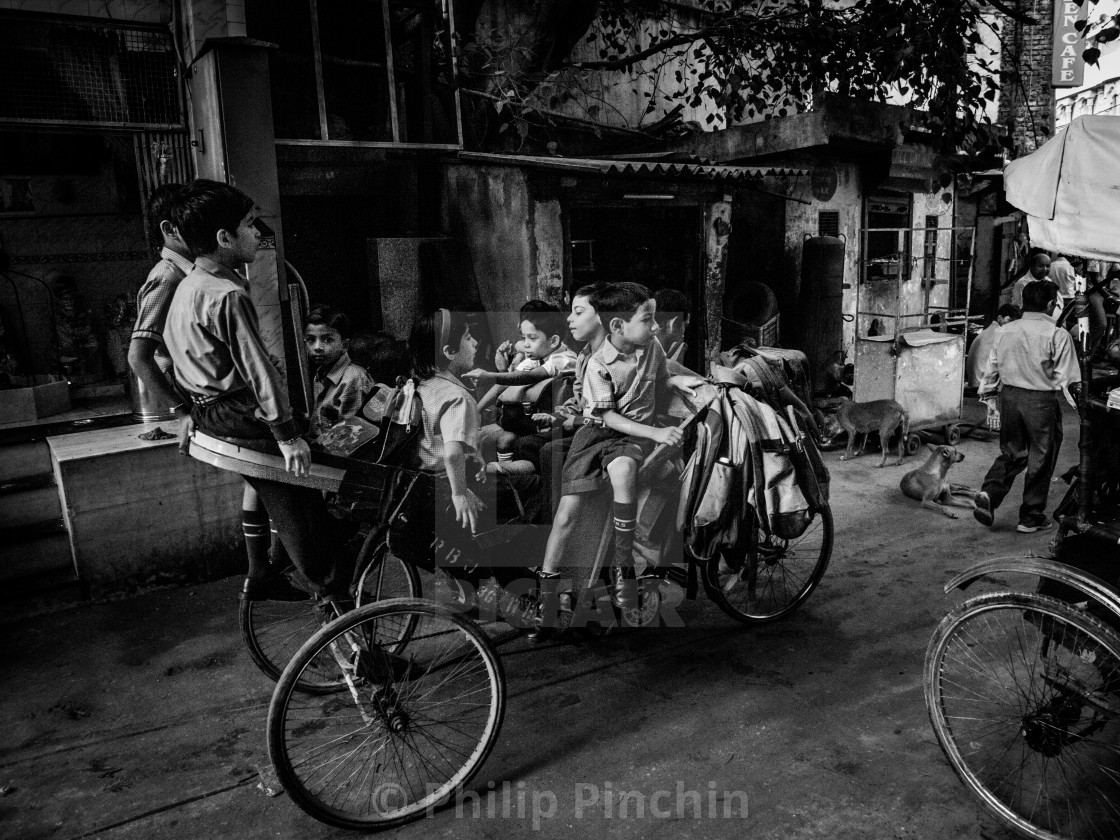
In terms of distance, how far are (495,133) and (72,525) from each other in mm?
6521

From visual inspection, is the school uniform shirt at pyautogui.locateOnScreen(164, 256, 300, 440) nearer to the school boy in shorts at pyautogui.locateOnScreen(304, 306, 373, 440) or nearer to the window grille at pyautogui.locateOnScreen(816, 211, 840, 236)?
the school boy in shorts at pyautogui.locateOnScreen(304, 306, 373, 440)

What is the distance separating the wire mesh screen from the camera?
5668 millimetres

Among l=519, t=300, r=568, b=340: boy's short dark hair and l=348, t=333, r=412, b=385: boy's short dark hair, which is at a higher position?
l=519, t=300, r=568, b=340: boy's short dark hair

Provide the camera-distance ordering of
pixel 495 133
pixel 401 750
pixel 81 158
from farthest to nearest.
→ pixel 495 133 → pixel 81 158 → pixel 401 750

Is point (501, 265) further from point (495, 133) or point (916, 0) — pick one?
point (916, 0)

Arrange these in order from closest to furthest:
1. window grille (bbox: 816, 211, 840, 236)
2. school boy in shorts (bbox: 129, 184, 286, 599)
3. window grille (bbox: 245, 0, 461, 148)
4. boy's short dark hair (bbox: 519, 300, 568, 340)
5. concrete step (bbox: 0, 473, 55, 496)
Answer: school boy in shorts (bbox: 129, 184, 286, 599)
concrete step (bbox: 0, 473, 55, 496)
boy's short dark hair (bbox: 519, 300, 568, 340)
window grille (bbox: 245, 0, 461, 148)
window grille (bbox: 816, 211, 840, 236)

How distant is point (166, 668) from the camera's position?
4.62 m

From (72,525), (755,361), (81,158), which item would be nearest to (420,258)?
(81,158)

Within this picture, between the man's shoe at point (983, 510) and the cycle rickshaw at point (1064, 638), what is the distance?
2.52 meters

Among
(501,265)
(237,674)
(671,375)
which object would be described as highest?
(501,265)

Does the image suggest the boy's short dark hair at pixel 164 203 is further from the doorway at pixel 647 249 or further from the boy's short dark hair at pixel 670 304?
the doorway at pixel 647 249

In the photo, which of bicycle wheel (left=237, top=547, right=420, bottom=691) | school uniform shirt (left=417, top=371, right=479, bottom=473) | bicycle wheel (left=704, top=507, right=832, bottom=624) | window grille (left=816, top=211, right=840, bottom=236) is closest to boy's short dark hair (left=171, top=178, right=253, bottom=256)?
school uniform shirt (left=417, top=371, right=479, bottom=473)

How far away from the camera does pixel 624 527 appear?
13.6ft

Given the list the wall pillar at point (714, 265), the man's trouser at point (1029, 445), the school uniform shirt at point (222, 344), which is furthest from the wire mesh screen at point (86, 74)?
the man's trouser at point (1029, 445)
